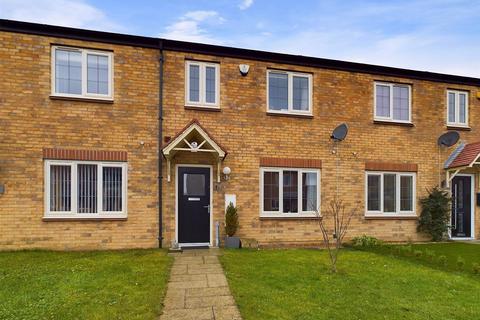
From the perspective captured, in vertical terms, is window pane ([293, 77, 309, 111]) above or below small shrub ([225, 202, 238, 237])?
above

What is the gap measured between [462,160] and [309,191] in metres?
5.00

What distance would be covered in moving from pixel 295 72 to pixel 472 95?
6.43m

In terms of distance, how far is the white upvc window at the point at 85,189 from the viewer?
8445mm

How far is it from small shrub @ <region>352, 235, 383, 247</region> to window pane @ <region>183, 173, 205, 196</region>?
4668mm

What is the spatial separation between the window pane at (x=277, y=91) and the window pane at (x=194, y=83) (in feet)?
6.77

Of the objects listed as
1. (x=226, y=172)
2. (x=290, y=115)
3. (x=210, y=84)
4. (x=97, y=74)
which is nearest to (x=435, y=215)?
(x=290, y=115)

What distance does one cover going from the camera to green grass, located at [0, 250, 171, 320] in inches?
173

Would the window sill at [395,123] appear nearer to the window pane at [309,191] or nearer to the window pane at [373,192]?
the window pane at [373,192]

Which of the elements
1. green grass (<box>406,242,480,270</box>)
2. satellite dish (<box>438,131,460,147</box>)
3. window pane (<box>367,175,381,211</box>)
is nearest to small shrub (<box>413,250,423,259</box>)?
green grass (<box>406,242,480,270</box>)

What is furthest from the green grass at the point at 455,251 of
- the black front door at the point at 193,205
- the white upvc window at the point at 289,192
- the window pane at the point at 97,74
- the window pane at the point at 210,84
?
A: the window pane at the point at 97,74

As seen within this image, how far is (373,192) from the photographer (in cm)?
1070

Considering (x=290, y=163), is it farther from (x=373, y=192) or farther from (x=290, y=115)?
(x=373, y=192)

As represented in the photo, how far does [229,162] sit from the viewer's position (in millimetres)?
9445

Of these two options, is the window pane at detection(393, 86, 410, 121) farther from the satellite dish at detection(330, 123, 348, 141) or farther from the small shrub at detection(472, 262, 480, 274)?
the small shrub at detection(472, 262, 480, 274)
